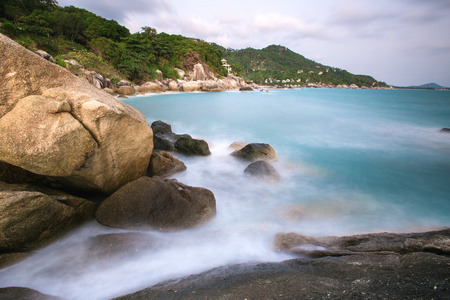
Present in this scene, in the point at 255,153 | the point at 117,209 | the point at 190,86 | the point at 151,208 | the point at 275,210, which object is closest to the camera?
the point at 117,209

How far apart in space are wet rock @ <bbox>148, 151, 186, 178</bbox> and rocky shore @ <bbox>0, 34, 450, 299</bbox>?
0.81 m

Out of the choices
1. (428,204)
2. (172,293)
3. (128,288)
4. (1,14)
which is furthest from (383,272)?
(1,14)

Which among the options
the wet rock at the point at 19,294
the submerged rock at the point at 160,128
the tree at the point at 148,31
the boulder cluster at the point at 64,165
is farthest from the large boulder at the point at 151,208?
the tree at the point at 148,31

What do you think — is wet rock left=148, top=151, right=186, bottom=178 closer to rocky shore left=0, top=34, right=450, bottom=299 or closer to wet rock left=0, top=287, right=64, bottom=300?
rocky shore left=0, top=34, right=450, bottom=299

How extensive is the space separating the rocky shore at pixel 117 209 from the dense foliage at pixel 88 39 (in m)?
27.7

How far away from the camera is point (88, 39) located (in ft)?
130

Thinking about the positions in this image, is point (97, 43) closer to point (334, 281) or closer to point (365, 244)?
point (365, 244)

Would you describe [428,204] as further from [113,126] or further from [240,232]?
[113,126]

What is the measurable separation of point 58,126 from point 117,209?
5.30 feet

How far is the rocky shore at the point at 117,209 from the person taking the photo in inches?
77.2

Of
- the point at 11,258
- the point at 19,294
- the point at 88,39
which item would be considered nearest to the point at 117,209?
the point at 11,258

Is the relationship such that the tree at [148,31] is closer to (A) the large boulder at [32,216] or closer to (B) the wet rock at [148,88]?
(B) the wet rock at [148,88]

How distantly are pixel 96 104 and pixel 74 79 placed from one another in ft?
3.28

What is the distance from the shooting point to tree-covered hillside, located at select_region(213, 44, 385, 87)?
124125 mm
